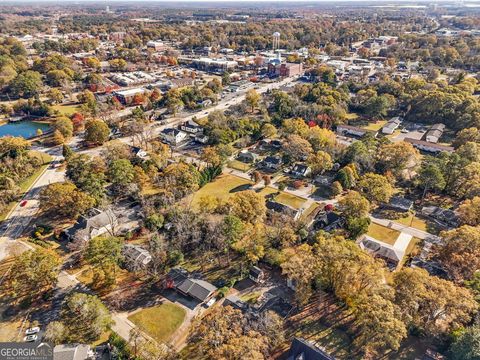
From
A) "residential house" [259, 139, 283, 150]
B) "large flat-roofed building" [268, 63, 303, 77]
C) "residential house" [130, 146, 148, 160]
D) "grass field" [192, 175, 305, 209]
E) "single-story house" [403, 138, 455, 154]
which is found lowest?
"grass field" [192, 175, 305, 209]

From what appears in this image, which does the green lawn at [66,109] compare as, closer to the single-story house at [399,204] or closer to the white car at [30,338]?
the white car at [30,338]

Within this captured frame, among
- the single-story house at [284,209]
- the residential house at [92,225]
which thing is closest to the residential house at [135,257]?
the residential house at [92,225]

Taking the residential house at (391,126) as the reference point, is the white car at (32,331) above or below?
below

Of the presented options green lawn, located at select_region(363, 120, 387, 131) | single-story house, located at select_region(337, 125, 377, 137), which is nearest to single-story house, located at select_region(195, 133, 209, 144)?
single-story house, located at select_region(337, 125, 377, 137)

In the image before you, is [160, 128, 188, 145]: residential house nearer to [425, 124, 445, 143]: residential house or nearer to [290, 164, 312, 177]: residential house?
[290, 164, 312, 177]: residential house

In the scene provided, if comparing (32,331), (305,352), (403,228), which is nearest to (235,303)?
(305,352)

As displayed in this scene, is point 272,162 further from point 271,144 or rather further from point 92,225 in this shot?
point 92,225
